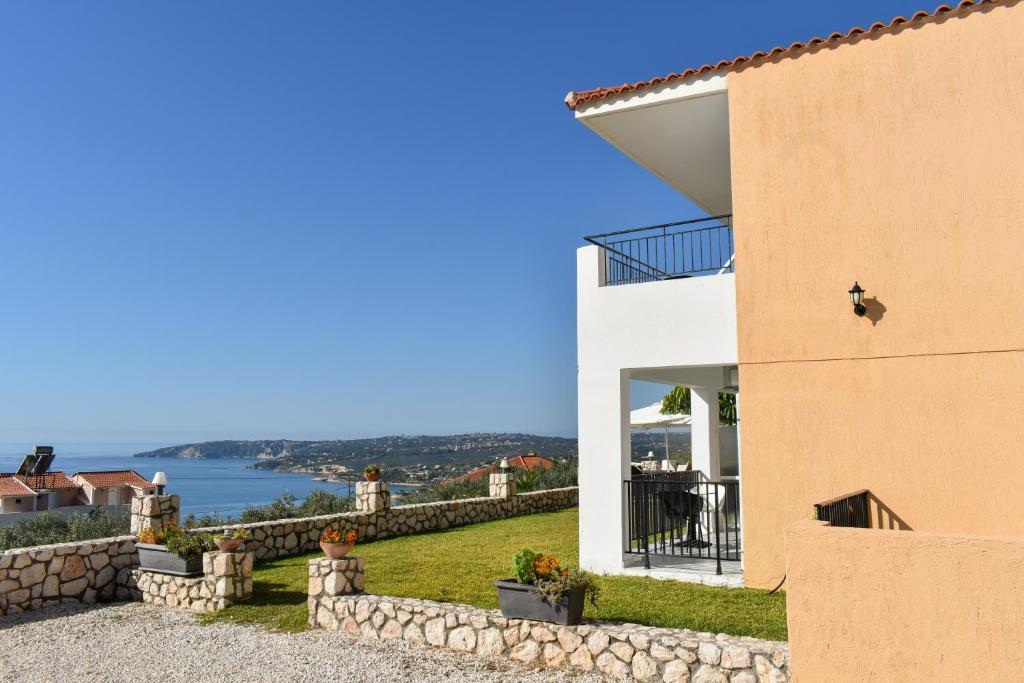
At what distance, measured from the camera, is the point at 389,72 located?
67.8ft

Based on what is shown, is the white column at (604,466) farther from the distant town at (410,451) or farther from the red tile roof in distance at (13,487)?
the red tile roof in distance at (13,487)

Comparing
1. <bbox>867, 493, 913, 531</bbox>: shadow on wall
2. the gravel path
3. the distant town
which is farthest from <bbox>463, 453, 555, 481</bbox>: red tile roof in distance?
<bbox>867, 493, 913, 531</bbox>: shadow on wall

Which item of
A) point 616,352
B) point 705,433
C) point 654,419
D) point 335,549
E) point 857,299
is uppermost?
point 857,299

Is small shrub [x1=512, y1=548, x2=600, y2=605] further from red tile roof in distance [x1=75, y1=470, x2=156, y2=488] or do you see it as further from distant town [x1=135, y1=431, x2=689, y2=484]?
red tile roof in distance [x1=75, y1=470, x2=156, y2=488]

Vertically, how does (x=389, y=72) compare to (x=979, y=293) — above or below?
above

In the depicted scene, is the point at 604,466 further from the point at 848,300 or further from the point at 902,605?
the point at 902,605

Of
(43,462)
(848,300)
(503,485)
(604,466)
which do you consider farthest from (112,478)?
(848,300)

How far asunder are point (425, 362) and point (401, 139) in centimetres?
2512

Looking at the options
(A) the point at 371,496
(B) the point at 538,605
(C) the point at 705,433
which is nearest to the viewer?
(B) the point at 538,605

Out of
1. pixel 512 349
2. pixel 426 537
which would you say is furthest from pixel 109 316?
pixel 426 537

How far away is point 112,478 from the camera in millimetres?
25766

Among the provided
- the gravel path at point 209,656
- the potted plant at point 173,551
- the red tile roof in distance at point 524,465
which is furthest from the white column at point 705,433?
the red tile roof in distance at point 524,465

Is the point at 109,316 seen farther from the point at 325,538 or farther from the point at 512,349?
the point at 325,538

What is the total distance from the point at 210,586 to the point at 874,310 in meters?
9.45
